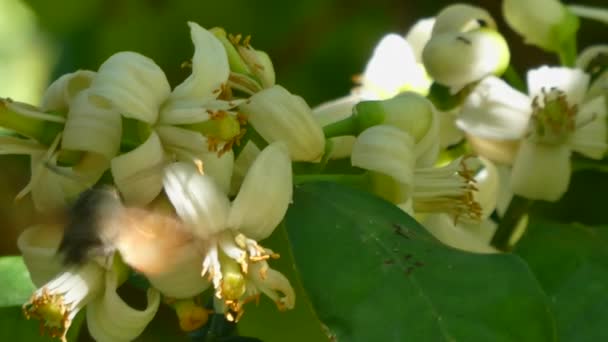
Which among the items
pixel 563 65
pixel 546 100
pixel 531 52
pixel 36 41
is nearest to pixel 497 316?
pixel 546 100

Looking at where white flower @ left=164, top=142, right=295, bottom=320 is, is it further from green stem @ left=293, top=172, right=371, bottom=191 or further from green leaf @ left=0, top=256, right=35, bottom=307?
green leaf @ left=0, top=256, right=35, bottom=307

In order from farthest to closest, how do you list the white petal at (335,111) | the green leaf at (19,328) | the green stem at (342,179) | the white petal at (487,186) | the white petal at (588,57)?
the white petal at (588,57) → the white petal at (487,186) → the white petal at (335,111) → the green leaf at (19,328) → the green stem at (342,179)

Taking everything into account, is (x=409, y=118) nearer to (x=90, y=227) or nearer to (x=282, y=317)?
(x=282, y=317)

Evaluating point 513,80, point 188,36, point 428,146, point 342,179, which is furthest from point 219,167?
point 188,36

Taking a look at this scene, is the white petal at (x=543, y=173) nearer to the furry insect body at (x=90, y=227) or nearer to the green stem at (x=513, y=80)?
the green stem at (x=513, y=80)

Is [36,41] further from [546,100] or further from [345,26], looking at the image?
[546,100]

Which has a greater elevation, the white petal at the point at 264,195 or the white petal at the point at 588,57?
the white petal at the point at 264,195

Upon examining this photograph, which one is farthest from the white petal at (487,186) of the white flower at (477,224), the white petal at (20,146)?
the white petal at (20,146)
